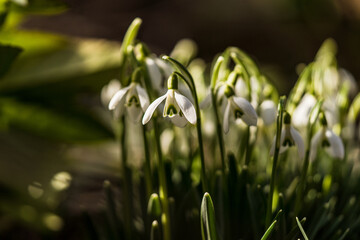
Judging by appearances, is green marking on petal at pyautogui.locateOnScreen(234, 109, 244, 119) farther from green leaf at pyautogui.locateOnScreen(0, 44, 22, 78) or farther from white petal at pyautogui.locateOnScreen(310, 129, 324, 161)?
green leaf at pyautogui.locateOnScreen(0, 44, 22, 78)

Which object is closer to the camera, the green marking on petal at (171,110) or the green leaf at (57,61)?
the green marking on petal at (171,110)

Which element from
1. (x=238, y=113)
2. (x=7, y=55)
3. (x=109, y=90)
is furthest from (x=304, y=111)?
(x=7, y=55)

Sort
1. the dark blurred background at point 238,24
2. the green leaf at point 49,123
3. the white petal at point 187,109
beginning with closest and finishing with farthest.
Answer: the white petal at point 187,109 < the green leaf at point 49,123 < the dark blurred background at point 238,24

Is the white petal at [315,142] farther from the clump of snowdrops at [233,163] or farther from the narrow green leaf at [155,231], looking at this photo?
the narrow green leaf at [155,231]

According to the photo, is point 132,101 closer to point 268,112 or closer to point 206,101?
point 206,101

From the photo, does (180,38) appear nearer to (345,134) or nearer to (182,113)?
(345,134)

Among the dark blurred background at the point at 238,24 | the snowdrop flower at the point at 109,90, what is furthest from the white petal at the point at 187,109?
the dark blurred background at the point at 238,24
